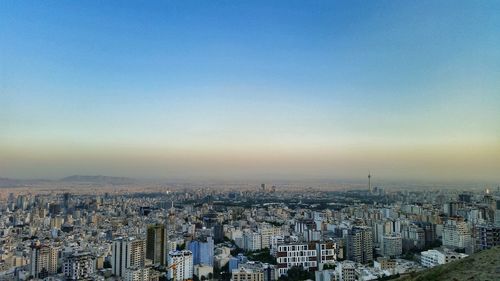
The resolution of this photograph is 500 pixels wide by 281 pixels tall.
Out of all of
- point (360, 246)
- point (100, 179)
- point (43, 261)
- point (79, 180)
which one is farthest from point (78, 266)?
point (360, 246)

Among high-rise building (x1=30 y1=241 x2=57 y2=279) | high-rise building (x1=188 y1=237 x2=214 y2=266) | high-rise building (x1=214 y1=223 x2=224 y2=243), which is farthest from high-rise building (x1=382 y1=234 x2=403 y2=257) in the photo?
high-rise building (x1=30 y1=241 x2=57 y2=279)

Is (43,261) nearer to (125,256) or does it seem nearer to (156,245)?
(125,256)

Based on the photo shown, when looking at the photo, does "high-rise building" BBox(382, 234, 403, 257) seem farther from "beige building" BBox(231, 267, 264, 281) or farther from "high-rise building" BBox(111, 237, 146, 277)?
"high-rise building" BBox(111, 237, 146, 277)

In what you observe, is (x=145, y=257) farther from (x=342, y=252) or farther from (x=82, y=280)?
(x=342, y=252)

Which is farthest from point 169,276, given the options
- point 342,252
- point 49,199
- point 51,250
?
point 49,199

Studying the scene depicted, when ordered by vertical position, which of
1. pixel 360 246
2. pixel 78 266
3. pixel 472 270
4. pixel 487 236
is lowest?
pixel 78 266

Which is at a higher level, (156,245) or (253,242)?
(156,245)

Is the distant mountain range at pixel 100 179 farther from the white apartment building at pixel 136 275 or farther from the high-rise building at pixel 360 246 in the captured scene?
the high-rise building at pixel 360 246
